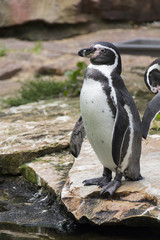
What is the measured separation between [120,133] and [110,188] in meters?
0.36

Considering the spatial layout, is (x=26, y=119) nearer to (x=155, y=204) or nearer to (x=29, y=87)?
(x=29, y=87)

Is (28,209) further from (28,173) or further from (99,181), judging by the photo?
(99,181)

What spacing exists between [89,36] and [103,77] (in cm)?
598

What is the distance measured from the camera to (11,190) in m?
3.93

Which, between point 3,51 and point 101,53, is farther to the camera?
point 3,51

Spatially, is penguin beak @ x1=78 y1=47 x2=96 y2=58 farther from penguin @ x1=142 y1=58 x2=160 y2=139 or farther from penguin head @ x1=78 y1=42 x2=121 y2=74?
penguin @ x1=142 y1=58 x2=160 y2=139

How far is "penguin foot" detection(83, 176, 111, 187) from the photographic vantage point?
10.6 feet

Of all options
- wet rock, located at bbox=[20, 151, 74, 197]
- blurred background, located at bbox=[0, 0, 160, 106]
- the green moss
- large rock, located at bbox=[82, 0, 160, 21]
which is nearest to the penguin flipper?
wet rock, located at bbox=[20, 151, 74, 197]

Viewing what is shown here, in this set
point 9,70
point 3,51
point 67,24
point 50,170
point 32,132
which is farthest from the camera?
point 67,24

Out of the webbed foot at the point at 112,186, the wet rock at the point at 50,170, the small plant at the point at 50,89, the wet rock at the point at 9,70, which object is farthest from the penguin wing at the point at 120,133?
the wet rock at the point at 9,70

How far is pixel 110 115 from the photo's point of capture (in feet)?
9.83

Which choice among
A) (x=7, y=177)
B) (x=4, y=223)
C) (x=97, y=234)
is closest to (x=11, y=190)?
(x=7, y=177)

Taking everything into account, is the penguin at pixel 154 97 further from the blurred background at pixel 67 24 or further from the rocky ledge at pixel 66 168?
the blurred background at pixel 67 24

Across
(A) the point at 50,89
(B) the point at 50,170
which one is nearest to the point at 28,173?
(B) the point at 50,170
